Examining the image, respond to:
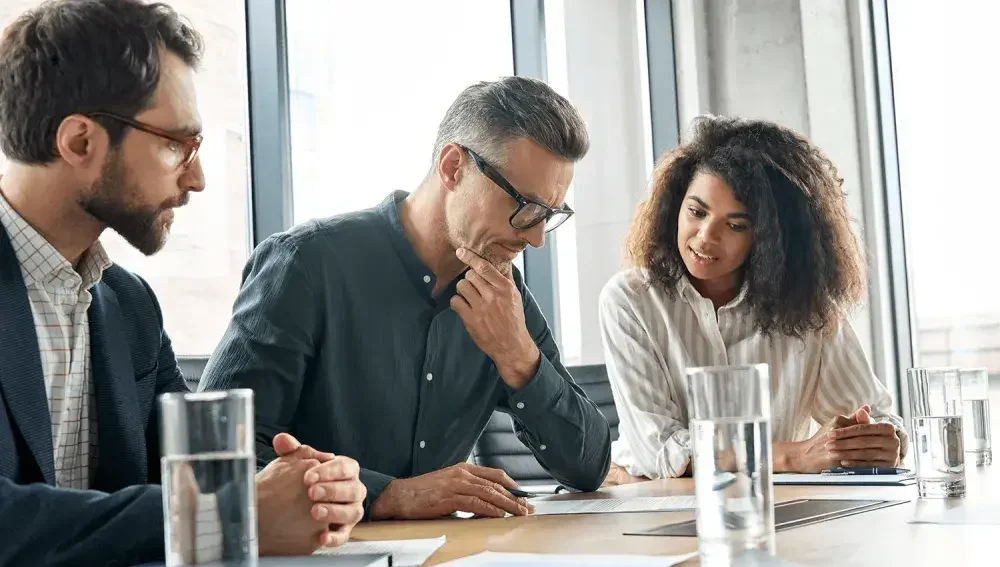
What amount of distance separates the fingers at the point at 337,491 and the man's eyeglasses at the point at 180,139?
637mm

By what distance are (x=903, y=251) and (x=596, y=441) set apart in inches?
104

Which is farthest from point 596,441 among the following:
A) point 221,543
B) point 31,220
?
point 221,543

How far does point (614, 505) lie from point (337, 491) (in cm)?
53

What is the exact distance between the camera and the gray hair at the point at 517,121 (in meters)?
1.92

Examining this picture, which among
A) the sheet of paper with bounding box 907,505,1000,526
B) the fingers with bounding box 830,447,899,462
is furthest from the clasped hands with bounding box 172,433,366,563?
the fingers with bounding box 830,447,899,462

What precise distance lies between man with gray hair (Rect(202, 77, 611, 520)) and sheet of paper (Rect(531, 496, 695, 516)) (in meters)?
0.23

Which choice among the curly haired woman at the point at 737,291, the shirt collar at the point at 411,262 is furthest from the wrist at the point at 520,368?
the curly haired woman at the point at 737,291

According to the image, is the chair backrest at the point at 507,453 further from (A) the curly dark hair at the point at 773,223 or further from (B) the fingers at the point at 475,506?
(B) the fingers at the point at 475,506

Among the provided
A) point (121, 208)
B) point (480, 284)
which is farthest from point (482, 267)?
point (121, 208)

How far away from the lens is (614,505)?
61.4 inches

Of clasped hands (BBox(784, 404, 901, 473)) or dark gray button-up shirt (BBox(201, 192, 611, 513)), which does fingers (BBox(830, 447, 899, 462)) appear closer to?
clasped hands (BBox(784, 404, 901, 473))

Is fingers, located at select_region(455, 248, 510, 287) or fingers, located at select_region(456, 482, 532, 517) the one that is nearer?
fingers, located at select_region(456, 482, 532, 517)

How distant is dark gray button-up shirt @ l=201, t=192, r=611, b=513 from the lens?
181 centimetres

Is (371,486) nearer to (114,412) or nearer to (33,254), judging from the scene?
(114,412)
